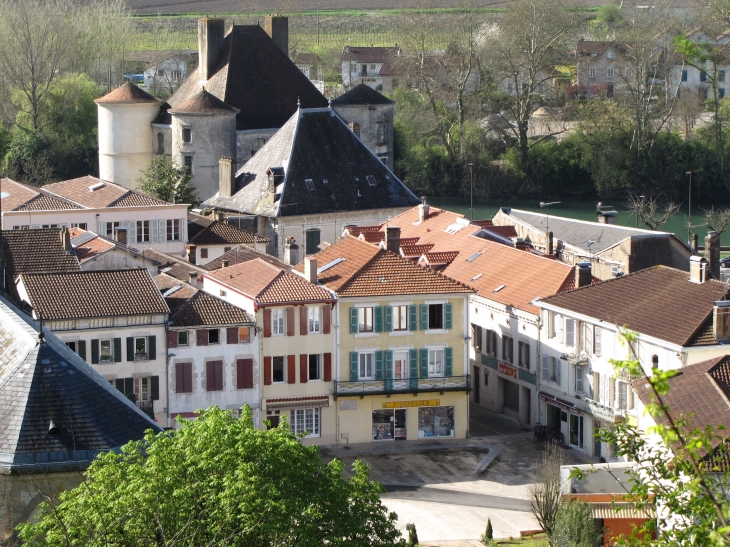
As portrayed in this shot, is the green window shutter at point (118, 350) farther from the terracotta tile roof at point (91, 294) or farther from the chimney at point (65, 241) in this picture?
the chimney at point (65, 241)

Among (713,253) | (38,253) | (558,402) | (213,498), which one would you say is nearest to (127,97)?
(38,253)

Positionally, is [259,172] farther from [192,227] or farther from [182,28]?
[182,28]

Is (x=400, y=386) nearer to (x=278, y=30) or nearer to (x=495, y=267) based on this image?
(x=495, y=267)

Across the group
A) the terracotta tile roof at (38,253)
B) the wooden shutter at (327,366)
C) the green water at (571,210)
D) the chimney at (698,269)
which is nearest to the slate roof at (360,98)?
the green water at (571,210)

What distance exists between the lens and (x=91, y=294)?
4688cm

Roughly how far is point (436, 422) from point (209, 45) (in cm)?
4722

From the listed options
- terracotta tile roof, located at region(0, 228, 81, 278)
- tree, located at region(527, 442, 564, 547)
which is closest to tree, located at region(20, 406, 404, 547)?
tree, located at region(527, 442, 564, 547)

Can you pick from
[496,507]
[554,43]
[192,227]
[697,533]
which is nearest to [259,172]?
[192,227]

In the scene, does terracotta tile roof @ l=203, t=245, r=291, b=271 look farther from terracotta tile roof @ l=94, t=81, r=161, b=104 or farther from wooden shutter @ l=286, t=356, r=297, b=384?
terracotta tile roof @ l=94, t=81, r=161, b=104

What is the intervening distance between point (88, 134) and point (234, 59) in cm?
2400

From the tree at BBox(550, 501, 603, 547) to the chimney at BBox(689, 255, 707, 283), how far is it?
44.0ft

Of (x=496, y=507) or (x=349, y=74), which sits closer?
(x=496, y=507)

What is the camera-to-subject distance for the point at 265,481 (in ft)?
90.4

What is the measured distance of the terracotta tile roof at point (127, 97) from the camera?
90.1 meters
